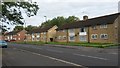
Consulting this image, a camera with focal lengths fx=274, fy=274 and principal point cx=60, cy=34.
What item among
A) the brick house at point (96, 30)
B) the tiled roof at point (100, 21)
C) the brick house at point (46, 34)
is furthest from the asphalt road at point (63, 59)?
A: the brick house at point (46, 34)

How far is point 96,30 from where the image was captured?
221ft

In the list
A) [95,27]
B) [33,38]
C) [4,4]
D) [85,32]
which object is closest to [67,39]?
[85,32]

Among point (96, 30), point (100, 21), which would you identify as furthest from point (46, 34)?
point (100, 21)

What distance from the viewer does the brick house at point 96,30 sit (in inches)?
2400

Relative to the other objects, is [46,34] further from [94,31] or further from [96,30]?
[96,30]

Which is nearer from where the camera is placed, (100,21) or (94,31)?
Answer: (100,21)

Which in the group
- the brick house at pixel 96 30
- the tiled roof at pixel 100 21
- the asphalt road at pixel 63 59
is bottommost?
the asphalt road at pixel 63 59

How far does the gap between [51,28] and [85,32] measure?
114 ft

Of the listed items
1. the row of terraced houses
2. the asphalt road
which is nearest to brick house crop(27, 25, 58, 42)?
Result: the row of terraced houses

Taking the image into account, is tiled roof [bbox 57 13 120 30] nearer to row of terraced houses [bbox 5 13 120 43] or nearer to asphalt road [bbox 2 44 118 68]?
row of terraced houses [bbox 5 13 120 43]

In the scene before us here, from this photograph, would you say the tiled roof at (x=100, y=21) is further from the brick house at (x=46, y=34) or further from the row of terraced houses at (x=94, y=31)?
the brick house at (x=46, y=34)

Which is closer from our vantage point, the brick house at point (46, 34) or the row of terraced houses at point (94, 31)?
the row of terraced houses at point (94, 31)

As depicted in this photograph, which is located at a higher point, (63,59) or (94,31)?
(94,31)

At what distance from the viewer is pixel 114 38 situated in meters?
60.4
